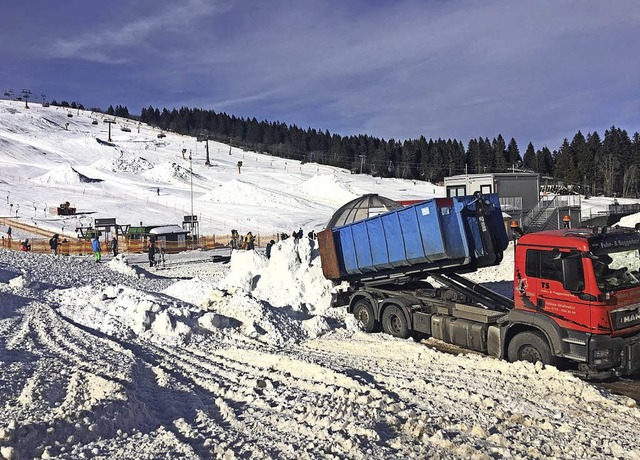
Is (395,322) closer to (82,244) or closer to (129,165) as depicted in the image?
(82,244)

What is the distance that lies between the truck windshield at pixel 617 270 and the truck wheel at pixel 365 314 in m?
5.43

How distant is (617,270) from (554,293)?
3.27ft

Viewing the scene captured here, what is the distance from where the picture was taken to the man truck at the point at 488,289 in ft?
25.9

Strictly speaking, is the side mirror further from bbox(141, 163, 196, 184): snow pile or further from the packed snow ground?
bbox(141, 163, 196, 184): snow pile

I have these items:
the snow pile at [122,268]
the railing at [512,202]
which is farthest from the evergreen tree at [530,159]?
the snow pile at [122,268]

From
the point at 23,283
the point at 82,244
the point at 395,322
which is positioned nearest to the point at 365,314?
the point at 395,322

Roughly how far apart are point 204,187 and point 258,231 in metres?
27.1

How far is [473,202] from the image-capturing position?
10.7 meters

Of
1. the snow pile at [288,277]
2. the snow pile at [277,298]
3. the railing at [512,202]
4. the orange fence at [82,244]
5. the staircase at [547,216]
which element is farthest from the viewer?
the railing at [512,202]

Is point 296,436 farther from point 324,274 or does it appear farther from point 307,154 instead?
point 307,154

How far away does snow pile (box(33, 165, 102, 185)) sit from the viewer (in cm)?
6353

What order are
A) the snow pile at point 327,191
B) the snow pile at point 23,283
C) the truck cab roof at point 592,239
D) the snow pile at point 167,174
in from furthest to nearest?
1. the snow pile at point 167,174
2. the snow pile at point 327,191
3. the snow pile at point 23,283
4. the truck cab roof at point 592,239

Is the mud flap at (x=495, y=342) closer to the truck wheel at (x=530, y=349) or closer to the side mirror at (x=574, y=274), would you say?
the truck wheel at (x=530, y=349)

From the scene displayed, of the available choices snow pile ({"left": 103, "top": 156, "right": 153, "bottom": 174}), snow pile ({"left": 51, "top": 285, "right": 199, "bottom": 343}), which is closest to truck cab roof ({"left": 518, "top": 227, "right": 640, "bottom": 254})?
snow pile ({"left": 51, "top": 285, "right": 199, "bottom": 343})
